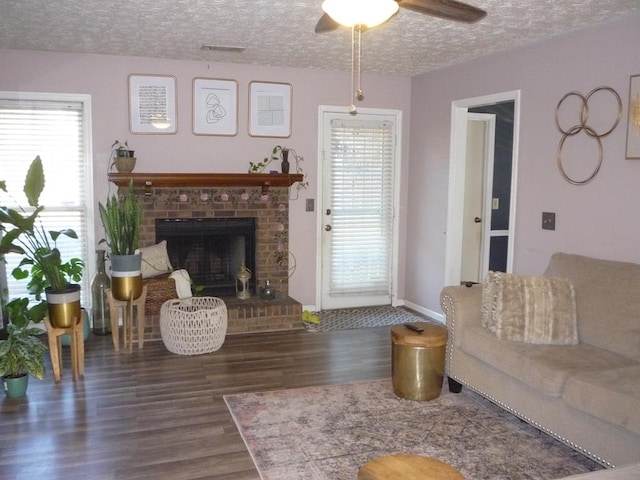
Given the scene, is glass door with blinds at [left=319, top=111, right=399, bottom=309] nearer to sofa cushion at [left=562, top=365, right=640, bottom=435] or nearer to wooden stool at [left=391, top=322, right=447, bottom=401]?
wooden stool at [left=391, top=322, right=447, bottom=401]

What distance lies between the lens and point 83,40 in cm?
439

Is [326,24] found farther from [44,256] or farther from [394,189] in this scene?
[394,189]

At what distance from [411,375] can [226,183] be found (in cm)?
252

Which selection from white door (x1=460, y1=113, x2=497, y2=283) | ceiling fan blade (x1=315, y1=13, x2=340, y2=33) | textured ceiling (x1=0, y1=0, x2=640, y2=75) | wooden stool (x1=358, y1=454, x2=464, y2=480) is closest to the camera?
wooden stool (x1=358, y1=454, x2=464, y2=480)

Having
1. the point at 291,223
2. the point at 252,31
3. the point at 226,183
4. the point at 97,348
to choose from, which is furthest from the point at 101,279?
the point at 252,31

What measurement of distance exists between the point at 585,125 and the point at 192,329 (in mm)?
3160

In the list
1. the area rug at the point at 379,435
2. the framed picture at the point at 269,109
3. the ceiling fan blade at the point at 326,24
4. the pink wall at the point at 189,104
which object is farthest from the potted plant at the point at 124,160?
the ceiling fan blade at the point at 326,24

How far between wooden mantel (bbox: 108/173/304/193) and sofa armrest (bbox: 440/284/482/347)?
2.18 metres

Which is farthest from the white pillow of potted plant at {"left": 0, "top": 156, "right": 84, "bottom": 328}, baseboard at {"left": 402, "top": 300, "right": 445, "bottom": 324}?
baseboard at {"left": 402, "top": 300, "right": 445, "bottom": 324}

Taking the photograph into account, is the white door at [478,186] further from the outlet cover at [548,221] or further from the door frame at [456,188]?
the outlet cover at [548,221]

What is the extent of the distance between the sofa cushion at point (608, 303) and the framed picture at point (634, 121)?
0.71 meters

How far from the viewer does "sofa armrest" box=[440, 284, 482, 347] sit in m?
3.62

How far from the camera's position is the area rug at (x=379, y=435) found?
9.15ft

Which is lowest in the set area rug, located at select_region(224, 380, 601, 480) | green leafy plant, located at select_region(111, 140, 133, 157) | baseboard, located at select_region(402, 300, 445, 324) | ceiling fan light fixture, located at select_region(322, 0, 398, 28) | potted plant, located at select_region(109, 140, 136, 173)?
area rug, located at select_region(224, 380, 601, 480)
